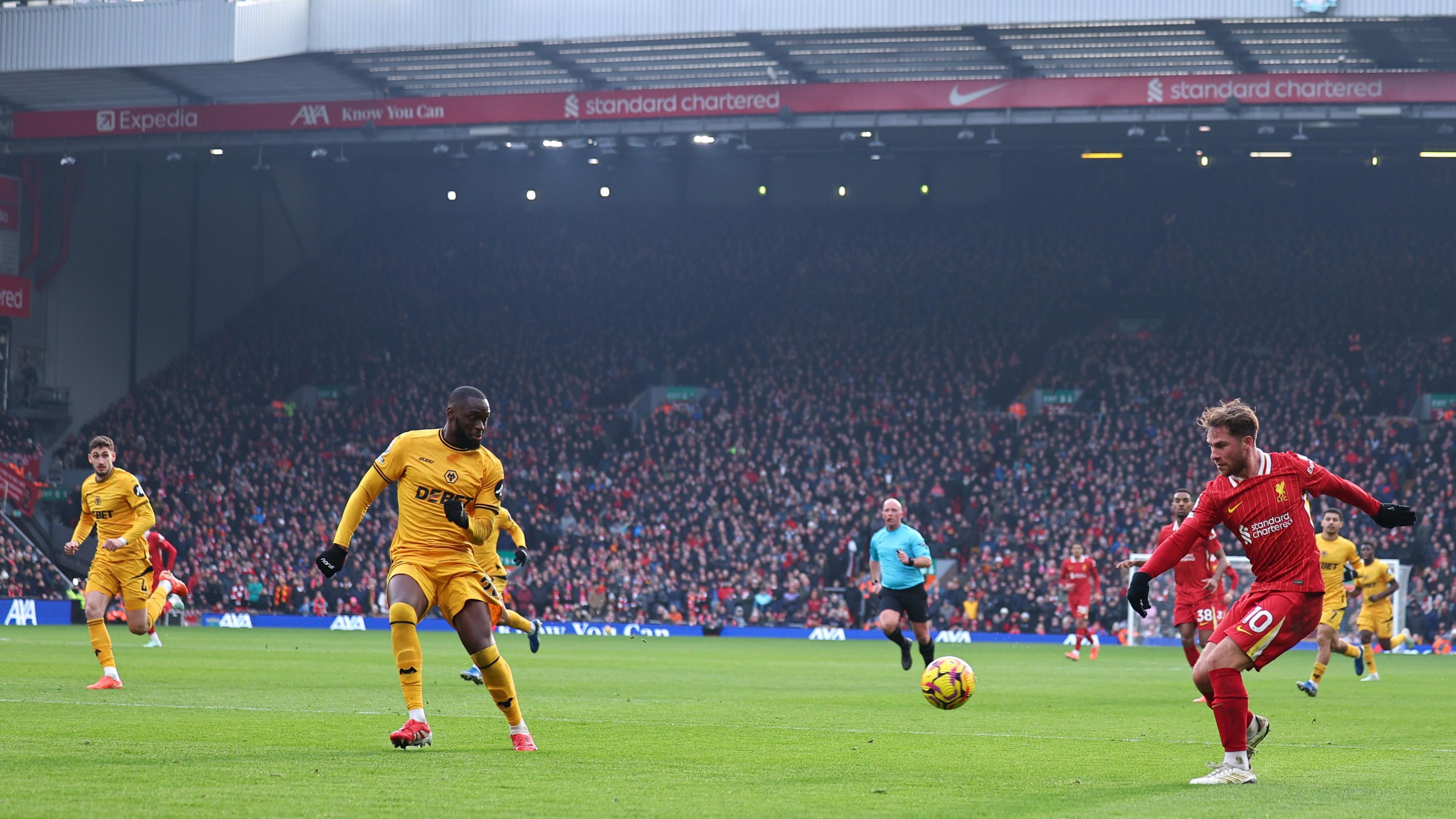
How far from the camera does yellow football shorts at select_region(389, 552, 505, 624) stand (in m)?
10.3

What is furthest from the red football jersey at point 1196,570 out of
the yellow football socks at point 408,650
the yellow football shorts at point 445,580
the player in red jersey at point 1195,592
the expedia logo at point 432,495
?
the yellow football socks at point 408,650

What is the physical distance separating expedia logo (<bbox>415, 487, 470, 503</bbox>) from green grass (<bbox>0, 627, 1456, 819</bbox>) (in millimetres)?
1548

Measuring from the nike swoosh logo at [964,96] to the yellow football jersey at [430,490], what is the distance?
29107 millimetres

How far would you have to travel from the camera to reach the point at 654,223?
55531mm

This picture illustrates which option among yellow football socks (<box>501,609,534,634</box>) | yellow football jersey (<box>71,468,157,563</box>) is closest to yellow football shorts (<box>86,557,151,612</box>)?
yellow football jersey (<box>71,468,157,563</box>)

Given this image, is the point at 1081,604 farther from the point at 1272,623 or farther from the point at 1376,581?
the point at 1272,623

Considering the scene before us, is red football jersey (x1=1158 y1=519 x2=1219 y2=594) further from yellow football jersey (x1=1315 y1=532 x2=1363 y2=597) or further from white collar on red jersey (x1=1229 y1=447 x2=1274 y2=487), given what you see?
white collar on red jersey (x1=1229 y1=447 x2=1274 y2=487)

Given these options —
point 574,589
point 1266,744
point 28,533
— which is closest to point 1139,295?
point 574,589

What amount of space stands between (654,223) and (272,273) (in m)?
13.0

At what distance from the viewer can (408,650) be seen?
33.7 ft

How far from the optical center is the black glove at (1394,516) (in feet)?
29.9

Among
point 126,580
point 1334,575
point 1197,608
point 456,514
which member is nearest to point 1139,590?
point 456,514

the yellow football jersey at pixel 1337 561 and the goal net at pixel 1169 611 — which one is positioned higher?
the yellow football jersey at pixel 1337 561

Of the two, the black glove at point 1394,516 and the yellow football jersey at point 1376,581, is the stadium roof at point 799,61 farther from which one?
the black glove at point 1394,516
